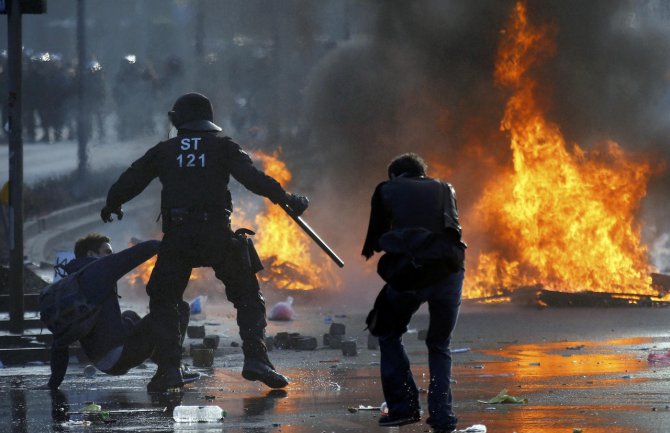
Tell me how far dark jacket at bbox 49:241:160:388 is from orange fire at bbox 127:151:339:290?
476 inches

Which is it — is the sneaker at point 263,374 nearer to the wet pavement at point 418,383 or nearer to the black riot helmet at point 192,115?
the wet pavement at point 418,383

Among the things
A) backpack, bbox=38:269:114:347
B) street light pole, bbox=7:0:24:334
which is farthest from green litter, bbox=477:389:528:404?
street light pole, bbox=7:0:24:334

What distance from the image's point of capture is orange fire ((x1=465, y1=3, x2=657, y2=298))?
71.7 ft

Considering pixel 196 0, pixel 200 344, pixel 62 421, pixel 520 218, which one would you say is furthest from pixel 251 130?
pixel 62 421

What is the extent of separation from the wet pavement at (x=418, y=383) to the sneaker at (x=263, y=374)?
6 cm

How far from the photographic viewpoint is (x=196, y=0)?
102 ft

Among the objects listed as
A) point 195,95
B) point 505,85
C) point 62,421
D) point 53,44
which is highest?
point 53,44

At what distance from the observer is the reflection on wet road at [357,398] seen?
7914 mm

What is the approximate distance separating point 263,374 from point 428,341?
2321mm

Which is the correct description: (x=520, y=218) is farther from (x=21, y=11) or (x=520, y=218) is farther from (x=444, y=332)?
(x=444, y=332)

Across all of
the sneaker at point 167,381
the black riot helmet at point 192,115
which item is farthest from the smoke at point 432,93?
the sneaker at point 167,381

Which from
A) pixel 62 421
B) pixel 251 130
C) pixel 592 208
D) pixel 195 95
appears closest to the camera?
pixel 62 421

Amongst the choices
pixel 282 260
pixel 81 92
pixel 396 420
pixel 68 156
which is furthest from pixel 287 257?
pixel 396 420

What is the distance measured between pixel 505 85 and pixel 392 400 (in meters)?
17.0
